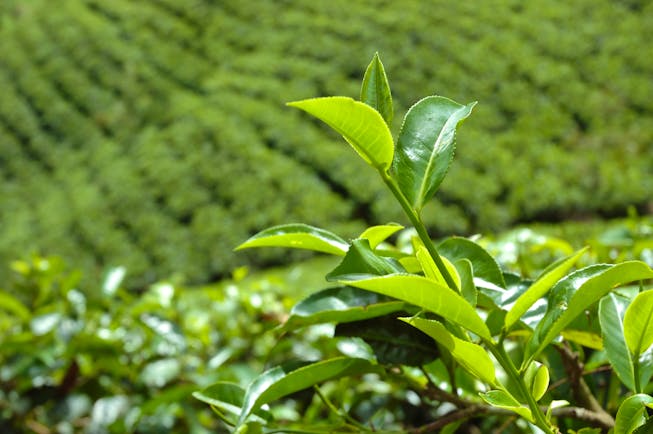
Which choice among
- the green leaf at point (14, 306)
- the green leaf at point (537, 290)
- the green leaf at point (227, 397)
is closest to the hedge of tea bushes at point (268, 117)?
the green leaf at point (14, 306)

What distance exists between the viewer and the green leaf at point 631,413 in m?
0.42

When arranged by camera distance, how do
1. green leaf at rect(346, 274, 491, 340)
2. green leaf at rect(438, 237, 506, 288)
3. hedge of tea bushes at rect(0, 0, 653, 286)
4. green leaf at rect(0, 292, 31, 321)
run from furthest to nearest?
1. hedge of tea bushes at rect(0, 0, 653, 286)
2. green leaf at rect(0, 292, 31, 321)
3. green leaf at rect(438, 237, 506, 288)
4. green leaf at rect(346, 274, 491, 340)

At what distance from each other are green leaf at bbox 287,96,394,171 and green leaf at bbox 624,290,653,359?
7.0 inches

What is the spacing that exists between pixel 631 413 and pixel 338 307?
219 millimetres

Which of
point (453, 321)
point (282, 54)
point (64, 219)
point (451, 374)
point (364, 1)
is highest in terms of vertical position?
point (453, 321)

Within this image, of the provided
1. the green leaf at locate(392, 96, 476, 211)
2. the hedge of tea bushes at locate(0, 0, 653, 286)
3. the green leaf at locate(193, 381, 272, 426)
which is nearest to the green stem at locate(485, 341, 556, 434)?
the green leaf at locate(392, 96, 476, 211)

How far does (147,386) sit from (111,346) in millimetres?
105

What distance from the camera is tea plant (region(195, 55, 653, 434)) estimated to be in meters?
0.43

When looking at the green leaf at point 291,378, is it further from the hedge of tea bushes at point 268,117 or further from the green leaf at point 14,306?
the hedge of tea bushes at point 268,117

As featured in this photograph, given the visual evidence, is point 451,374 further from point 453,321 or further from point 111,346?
point 111,346

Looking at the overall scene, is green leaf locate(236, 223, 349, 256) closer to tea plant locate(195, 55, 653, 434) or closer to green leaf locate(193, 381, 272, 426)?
tea plant locate(195, 55, 653, 434)

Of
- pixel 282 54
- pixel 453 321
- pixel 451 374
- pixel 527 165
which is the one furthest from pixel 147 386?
pixel 282 54

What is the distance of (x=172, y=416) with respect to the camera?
109 centimetres

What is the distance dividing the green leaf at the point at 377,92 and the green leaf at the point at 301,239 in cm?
10
